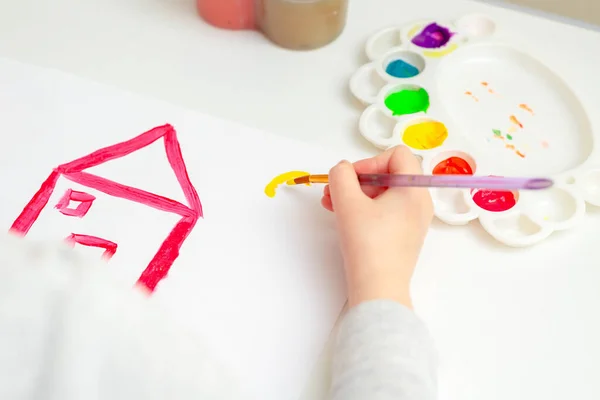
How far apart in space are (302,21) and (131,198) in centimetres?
25

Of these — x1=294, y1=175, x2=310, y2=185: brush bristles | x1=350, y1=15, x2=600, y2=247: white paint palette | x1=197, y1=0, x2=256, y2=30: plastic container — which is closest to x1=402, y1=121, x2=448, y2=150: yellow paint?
x1=350, y1=15, x2=600, y2=247: white paint palette

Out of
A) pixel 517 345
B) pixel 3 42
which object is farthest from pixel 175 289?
pixel 3 42

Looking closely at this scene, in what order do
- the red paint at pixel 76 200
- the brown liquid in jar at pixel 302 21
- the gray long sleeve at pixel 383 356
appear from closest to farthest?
the gray long sleeve at pixel 383 356 → the red paint at pixel 76 200 → the brown liquid in jar at pixel 302 21

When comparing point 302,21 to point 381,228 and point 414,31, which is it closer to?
point 414,31

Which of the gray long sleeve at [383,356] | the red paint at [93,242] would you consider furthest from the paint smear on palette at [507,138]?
the red paint at [93,242]

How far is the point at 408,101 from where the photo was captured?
0.59m

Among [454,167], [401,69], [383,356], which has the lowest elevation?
[383,356]

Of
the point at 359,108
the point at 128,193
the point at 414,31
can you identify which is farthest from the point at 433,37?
the point at 128,193

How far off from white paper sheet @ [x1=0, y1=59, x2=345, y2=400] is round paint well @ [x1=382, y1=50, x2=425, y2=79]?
128 mm

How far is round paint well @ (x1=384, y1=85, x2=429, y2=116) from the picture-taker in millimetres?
583

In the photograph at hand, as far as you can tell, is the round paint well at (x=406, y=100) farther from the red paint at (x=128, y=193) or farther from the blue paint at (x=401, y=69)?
the red paint at (x=128, y=193)

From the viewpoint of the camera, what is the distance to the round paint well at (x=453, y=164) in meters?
0.55

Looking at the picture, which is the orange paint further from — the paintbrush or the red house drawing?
the red house drawing

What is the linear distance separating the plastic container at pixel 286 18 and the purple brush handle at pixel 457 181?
210 mm
